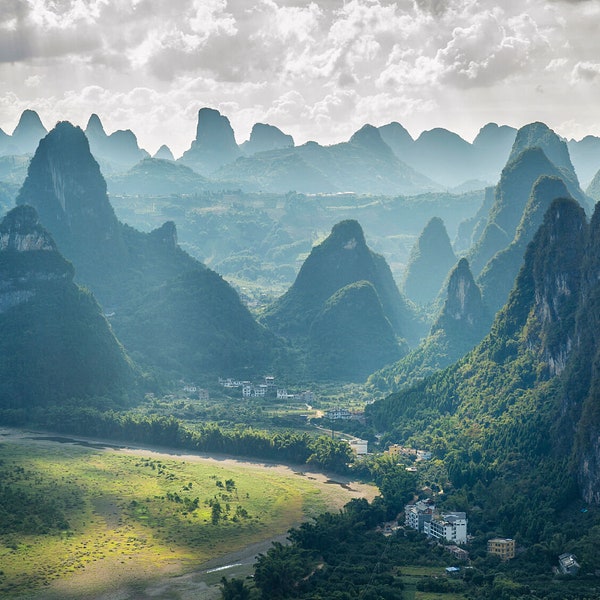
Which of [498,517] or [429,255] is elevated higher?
[429,255]

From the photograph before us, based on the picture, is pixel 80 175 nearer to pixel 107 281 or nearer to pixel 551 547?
pixel 107 281

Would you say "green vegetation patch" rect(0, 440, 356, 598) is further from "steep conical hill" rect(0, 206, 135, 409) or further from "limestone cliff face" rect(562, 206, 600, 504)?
"limestone cliff face" rect(562, 206, 600, 504)

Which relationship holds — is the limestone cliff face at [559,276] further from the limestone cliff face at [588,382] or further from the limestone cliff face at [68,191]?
the limestone cliff face at [68,191]

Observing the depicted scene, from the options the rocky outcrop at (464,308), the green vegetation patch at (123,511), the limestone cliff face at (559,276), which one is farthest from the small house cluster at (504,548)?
the rocky outcrop at (464,308)

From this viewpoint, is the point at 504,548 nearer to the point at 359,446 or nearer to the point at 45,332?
the point at 359,446

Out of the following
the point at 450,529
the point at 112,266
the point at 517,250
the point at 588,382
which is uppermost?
the point at 517,250

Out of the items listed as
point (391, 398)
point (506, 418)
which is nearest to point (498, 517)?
point (506, 418)

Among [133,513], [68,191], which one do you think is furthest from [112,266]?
[133,513]
